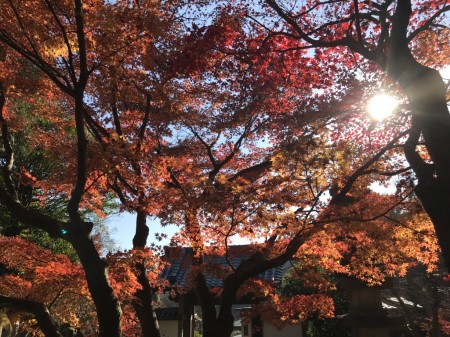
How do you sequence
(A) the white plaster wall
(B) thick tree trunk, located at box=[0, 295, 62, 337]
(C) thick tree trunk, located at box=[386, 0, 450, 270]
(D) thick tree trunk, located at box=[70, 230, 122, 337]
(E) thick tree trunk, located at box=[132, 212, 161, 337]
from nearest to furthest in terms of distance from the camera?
(C) thick tree trunk, located at box=[386, 0, 450, 270] < (D) thick tree trunk, located at box=[70, 230, 122, 337] < (B) thick tree trunk, located at box=[0, 295, 62, 337] < (E) thick tree trunk, located at box=[132, 212, 161, 337] < (A) the white plaster wall

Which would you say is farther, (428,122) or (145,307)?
(145,307)

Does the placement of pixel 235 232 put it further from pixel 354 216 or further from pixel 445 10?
pixel 445 10

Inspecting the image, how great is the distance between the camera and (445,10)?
20.4ft

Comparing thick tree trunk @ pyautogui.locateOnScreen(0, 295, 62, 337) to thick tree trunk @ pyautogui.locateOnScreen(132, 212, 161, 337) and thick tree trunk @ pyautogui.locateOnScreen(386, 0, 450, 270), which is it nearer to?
thick tree trunk @ pyautogui.locateOnScreen(132, 212, 161, 337)

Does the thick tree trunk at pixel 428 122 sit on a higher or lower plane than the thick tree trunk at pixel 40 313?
higher

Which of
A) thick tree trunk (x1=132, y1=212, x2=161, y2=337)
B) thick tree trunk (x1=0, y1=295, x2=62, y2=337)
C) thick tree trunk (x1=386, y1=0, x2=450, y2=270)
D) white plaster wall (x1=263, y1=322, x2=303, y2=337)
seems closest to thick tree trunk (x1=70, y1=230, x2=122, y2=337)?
thick tree trunk (x1=0, y1=295, x2=62, y2=337)

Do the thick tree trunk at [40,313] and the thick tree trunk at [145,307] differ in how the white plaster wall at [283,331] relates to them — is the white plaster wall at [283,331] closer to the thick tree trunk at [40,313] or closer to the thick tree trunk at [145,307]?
the thick tree trunk at [145,307]

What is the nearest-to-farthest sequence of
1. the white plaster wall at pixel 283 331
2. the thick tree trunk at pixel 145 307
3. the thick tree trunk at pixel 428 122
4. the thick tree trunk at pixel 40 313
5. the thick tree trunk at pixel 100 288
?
the thick tree trunk at pixel 428 122 → the thick tree trunk at pixel 100 288 → the thick tree trunk at pixel 40 313 → the thick tree trunk at pixel 145 307 → the white plaster wall at pixel 283 331

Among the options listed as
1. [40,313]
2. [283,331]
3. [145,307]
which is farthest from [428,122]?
[283,331]

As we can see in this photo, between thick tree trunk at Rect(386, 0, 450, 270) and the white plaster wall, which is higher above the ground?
thick tree trunk at Rect(386, 0, 450, 270)

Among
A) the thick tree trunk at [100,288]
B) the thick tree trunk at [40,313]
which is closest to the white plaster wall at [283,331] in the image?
the thick tree trunk at [40,313]

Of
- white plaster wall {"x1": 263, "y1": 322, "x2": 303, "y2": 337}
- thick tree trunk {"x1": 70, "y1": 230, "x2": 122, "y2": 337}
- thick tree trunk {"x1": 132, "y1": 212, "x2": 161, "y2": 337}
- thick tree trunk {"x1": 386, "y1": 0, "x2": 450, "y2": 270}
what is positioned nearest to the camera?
thick tree trunk {"x1": 386, "y1": 0, "x2": 450, "y2": 270}

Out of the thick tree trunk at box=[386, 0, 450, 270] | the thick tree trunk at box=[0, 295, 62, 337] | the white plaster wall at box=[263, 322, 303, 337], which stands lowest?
the white plaster wall at box=[263, 322, 303, 337]

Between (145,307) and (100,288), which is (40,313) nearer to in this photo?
(100,288)
